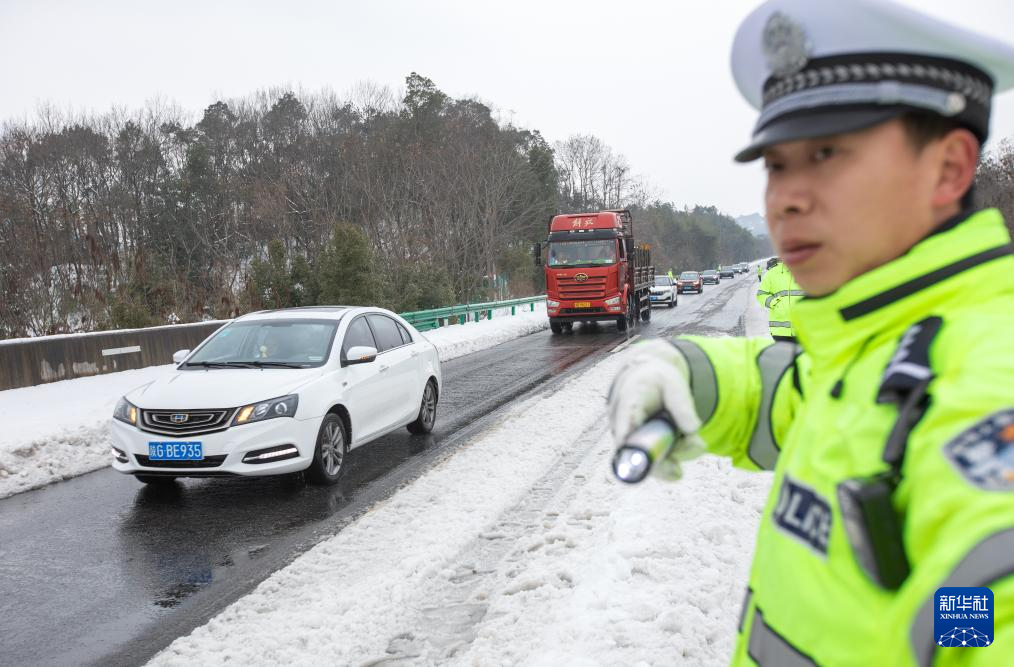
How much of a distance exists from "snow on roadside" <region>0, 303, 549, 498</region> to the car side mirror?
126 inches

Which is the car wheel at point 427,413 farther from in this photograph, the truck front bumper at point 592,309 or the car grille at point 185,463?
the truck front bumper at point 592,309

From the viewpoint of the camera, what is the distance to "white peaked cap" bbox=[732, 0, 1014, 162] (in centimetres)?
104

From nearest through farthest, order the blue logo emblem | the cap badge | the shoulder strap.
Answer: the blue logo emblem → the shoulder strap → the cap badge

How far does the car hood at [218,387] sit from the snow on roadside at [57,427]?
5.54 feet

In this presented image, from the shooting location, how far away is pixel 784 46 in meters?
1.18

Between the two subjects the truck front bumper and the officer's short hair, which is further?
the truck front bumper

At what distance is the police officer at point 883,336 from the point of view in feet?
2.70

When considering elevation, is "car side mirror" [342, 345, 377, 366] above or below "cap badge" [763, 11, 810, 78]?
below

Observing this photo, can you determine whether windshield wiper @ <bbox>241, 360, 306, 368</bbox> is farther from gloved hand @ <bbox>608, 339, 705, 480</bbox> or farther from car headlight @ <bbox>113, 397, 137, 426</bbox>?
gloved hand @ <bbox>608, 339, 705, 480</bbox>

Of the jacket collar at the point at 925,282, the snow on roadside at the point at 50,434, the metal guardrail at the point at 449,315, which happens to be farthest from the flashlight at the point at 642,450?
the metal guardrail at the point at 449,315

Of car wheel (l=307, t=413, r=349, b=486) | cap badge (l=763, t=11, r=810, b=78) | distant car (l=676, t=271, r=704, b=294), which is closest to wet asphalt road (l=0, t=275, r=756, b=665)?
car wheel (l=307, t=413, r=349, b=486)

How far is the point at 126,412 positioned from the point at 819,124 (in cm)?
700

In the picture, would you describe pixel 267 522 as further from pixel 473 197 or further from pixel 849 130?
pixel 473 197

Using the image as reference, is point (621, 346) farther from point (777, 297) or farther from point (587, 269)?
point (777, 297)
